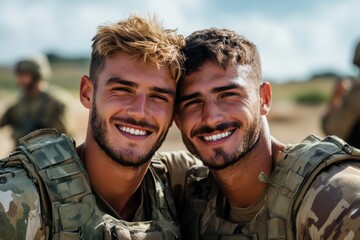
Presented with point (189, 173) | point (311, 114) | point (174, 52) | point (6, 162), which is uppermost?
point (174, 52)

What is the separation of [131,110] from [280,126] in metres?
24.2

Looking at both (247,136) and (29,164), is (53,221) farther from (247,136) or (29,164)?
(247,136)

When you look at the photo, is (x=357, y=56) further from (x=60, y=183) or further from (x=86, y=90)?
(x=60, y=183)

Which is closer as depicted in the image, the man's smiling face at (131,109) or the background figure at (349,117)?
the man's smiling face at (131,109)

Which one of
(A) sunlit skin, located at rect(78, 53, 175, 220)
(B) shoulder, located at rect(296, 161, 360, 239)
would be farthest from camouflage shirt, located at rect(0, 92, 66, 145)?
(B) shoulder, located at rect(296, 161, 360, 239)

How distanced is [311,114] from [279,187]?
95.4ft

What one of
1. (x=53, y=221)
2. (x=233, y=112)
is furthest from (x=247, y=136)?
(x=53, y=221)

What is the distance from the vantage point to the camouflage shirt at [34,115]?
1148 cm

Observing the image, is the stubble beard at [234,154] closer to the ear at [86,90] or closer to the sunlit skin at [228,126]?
the sunlit skin at [228,126]

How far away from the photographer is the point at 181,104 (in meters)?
4.44

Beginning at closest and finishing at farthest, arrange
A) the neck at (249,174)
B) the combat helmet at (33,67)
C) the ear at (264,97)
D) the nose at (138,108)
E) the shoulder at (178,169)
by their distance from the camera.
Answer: the nose at (138,108) < the neck at (249,174) < the ear at (264,97) < the shoulder at (178,169) < the combat helmet at (33,67)

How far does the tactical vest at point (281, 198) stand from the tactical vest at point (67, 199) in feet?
0.87

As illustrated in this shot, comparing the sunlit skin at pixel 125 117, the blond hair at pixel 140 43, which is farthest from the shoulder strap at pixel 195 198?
the blond hair at pixel 140 43

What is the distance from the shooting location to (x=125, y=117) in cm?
421
